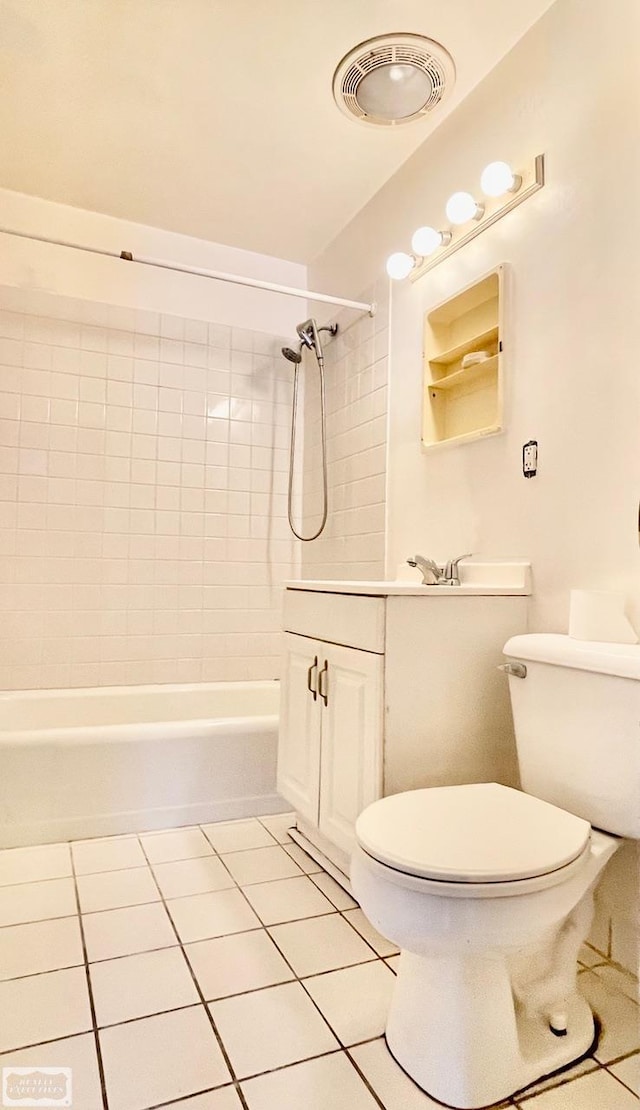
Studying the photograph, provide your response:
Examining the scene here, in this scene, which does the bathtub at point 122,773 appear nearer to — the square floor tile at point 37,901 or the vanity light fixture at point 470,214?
the square floor tile at point 37,901

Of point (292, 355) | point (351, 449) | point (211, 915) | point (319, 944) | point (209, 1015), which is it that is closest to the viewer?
point (209, 1015)

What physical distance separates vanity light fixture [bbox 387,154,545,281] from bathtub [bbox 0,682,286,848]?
161 cm

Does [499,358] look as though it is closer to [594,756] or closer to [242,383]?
[594,756]

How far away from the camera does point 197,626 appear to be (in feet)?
9.23

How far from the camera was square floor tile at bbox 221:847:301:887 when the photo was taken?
177cm

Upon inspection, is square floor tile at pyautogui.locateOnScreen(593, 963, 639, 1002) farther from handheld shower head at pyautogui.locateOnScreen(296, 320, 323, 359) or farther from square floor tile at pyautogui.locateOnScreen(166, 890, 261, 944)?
handheld shower head at pyautogui.locateOnScreen(296, 320, 323, 359)

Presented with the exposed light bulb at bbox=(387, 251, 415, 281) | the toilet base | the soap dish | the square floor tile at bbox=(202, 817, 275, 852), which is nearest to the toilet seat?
the toilet base

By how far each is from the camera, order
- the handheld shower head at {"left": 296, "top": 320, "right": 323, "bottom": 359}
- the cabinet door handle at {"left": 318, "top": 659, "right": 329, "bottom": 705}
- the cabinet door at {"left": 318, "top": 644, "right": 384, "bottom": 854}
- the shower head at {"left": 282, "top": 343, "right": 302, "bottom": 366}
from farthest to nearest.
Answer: the shower head at {"left": 282, "top": 343, "right": 302, "bottom": 366}
the handheld shower head at {"left": 296, "top": 320, "right": 323, "bottom": 359}
the cabinet door handle at {"left": 318, "top": 659, "right": 329, "bottom": 705}
the cabinet door at {"left": 318, "top": 644, "right": 384, "bottom": 854}

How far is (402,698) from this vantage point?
148 cm

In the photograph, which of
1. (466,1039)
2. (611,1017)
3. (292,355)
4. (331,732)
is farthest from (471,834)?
(292,355)

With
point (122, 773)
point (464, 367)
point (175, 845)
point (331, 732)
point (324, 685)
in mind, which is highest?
point (464, 367)

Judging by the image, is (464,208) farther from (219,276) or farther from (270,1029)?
(270,1029)

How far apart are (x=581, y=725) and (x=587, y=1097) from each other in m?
0.59

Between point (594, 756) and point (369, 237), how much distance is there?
6.90ft
